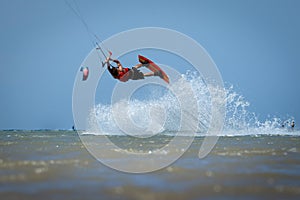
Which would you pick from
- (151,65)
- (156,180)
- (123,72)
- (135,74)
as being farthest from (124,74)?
(156,180)

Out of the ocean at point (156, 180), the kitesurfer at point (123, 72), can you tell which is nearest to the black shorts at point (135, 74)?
the kitesurfer at point (123, 72)

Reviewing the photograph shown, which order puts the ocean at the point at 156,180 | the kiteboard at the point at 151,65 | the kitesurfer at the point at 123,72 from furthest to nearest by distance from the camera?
1. the kiteboard at the point at 151,65
2. the kitesurfer at the point at 123,72
3. the ocean at the point at 156,180

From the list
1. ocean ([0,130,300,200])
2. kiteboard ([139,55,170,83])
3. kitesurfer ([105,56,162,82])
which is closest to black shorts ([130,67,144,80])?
kitesurfer ([105,56,162,82])

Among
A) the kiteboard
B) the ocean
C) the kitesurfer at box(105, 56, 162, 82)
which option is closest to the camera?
the ocean

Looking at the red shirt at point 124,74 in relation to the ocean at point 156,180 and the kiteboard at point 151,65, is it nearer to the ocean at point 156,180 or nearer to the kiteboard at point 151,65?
the kiteboard at point 151,65

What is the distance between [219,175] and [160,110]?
25515mm

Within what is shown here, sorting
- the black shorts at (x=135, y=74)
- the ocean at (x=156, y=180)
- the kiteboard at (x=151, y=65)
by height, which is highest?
the kiteboard at (x=151, y=65)

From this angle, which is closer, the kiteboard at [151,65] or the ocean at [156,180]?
the ocean at [156,180]

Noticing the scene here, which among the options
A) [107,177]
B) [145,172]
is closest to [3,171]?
[107,177]

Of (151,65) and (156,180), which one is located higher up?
(151,65)

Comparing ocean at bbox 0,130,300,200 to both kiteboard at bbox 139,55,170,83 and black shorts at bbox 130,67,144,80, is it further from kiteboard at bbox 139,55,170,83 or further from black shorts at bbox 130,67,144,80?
kiteboard at bbox 139,55,170,83

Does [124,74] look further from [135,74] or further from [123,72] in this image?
[135,74]

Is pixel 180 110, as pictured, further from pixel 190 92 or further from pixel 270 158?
pixel 270 158

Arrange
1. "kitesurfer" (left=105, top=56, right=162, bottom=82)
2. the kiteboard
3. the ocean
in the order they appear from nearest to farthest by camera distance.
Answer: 1. the ocean
2. "kitesurfer" (left=105, top=56, right=162, bottom=82)
3. the kiteboard
